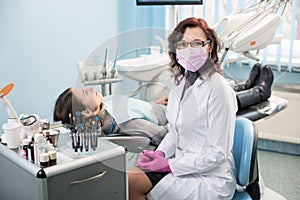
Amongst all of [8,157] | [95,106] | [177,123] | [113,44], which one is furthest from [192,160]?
[8,157]

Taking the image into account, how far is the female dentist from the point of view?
3.43ft

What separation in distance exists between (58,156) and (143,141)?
1.28ft

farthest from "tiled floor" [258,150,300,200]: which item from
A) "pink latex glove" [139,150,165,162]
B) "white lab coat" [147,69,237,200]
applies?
"pink latex glove" [139,150,165,162]

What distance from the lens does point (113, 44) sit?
999mm

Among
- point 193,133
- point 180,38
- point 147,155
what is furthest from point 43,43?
point 180,38

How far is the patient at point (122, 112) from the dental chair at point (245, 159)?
1.36 ft

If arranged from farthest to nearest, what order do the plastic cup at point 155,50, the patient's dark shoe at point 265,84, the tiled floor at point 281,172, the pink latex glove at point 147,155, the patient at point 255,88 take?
1. the tiled floor at point 281,172
2. the patient's dark shoe at point 265,84
3. the patient at point 255,88
4. the pink latex glove at point 147,155
5. the plastic cup at point 155,50

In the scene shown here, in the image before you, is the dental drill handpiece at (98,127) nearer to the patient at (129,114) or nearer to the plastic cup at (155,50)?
the patient at (129,114)

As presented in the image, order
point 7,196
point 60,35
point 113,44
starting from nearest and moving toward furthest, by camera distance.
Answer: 1. point 113,44
2. point 7,196
3. point 60,35

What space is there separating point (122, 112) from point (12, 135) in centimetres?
60

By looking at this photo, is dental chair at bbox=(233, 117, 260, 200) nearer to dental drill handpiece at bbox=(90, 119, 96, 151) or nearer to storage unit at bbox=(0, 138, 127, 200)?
storage unit at bbox=(0, 138, 127, 200)

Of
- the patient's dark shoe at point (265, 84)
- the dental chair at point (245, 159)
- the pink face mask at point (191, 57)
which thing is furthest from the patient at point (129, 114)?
the patient's dark shoe at point (265, 84)

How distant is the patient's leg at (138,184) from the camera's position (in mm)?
1437

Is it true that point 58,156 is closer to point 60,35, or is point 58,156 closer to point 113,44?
point 113,44
